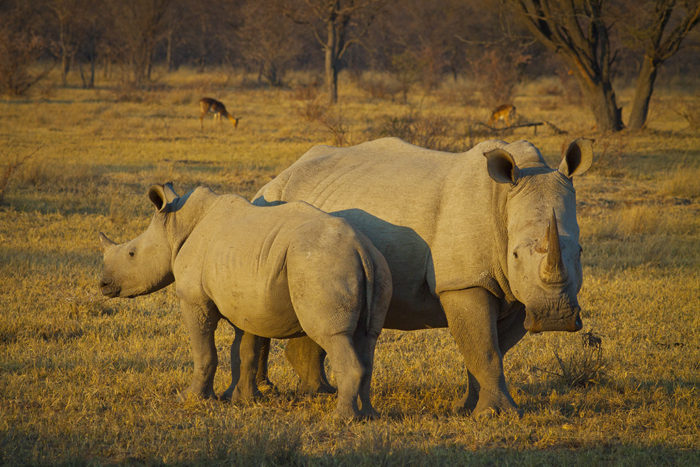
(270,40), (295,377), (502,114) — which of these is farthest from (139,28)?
(295,377)

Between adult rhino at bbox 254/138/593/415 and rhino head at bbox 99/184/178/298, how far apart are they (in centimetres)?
99

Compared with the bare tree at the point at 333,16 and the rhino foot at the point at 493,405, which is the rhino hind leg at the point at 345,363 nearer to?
the rhino foot at the point at 493,405

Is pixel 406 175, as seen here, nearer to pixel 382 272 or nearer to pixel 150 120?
pixel 382 272

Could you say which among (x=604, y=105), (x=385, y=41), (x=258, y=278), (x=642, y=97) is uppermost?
(x=385, y=41)

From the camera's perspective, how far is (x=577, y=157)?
4.52m

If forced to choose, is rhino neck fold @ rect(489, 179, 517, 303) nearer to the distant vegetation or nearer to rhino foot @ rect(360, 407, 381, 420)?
rhino foot @ rect(360, 407, 381, 420)

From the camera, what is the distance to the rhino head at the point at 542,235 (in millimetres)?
3943

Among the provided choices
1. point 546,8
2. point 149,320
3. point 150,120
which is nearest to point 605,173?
point 546,8

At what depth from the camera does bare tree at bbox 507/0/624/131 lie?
2117cm

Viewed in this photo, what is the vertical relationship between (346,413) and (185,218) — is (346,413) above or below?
below

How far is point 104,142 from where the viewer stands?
59.5 ft

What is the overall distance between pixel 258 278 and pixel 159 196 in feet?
3.60

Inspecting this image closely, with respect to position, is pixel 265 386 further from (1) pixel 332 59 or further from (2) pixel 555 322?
(1) pixel 332 59

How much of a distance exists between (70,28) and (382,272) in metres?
40.3
